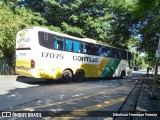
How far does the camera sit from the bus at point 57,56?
574 inches

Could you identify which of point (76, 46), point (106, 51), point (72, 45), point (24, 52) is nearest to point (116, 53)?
point (106, 51)

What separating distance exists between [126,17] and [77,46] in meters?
10.9

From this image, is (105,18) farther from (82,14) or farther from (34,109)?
(34,109)

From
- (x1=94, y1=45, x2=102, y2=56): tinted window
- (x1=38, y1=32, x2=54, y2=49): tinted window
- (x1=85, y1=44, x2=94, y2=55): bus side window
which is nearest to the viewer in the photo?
(x1=38, y1=32, x2=54, y2=49): tinted window

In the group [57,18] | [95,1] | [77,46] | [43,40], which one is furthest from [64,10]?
[43,40]

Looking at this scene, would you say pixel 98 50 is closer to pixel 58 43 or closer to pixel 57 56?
pixel 58 43

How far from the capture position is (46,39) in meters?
15.1

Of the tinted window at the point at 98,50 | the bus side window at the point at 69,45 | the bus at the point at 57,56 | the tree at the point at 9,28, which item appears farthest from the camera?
the tinted window at the point at 98,50

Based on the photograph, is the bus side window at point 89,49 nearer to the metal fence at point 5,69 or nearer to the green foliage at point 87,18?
the green foliage at point 87,18

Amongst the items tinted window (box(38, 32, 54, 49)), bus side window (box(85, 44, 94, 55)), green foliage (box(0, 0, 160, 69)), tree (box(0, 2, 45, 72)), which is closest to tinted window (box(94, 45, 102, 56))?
bus side window (box(85, 44, 94, 55))

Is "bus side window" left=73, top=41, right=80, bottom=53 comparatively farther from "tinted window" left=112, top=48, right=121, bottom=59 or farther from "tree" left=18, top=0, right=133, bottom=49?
"tree" left=18, top=0, right=133, bottom=49

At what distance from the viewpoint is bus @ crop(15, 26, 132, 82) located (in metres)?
14.6

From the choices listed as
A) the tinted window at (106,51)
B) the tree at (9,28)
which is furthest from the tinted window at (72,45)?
the tree at (9,28)

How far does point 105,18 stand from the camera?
25.7m
